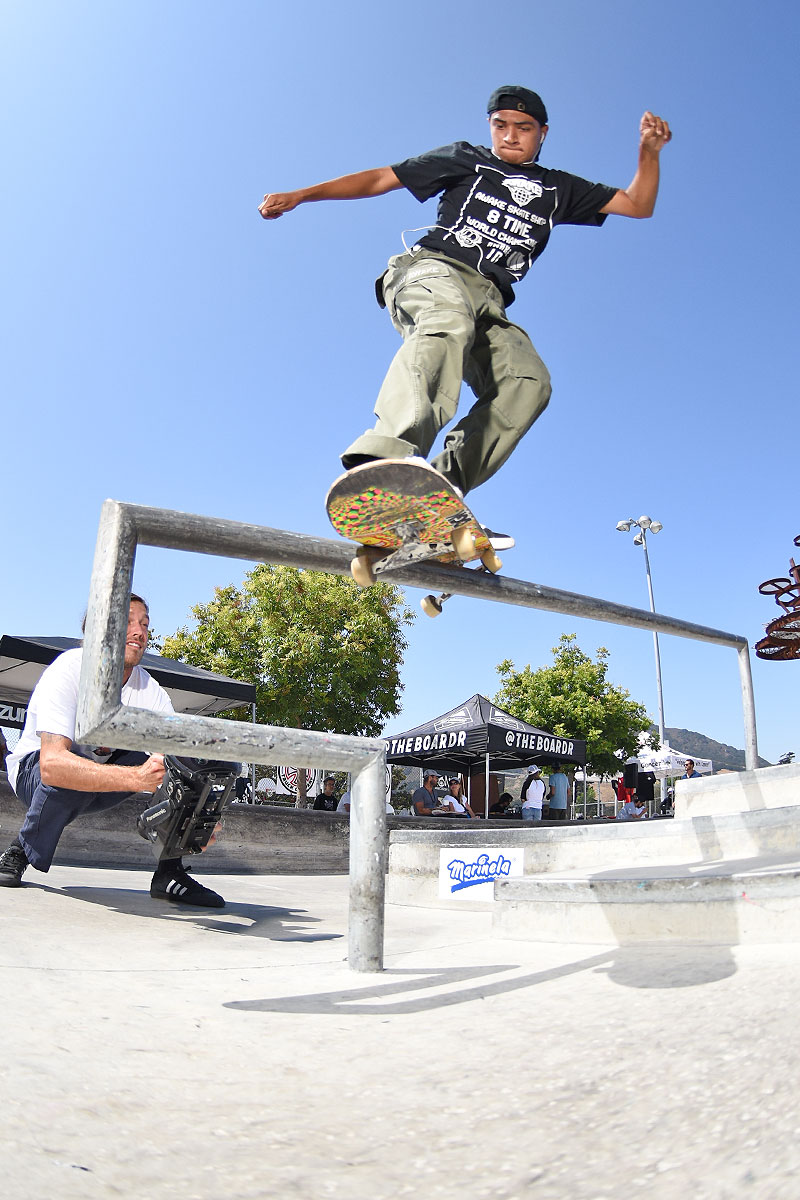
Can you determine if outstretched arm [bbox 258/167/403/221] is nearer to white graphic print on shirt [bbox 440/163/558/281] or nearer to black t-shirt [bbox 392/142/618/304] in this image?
black t-shirt [bbox 392/142/618/304]

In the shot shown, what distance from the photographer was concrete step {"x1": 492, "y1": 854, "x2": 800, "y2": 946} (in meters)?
2.02

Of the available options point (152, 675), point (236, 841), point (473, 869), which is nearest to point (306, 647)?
point (152, 675)

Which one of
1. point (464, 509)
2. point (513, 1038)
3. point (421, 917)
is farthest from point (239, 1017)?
point (421, 917)

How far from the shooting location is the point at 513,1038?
1.32m

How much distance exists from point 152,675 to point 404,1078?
8.46 m

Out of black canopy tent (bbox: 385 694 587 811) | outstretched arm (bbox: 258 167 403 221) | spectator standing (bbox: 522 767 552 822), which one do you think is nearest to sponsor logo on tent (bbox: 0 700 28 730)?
black canopy tent (bbox: 385 694 587 811)

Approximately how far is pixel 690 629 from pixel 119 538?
2630 millimetres

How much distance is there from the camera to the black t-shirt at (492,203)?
113 inches

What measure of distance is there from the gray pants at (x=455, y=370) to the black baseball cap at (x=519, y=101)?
2.55 feet

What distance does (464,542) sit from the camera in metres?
2.27

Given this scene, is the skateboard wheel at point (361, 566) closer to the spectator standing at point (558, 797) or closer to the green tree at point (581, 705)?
the spectator standing at point (558, 797)

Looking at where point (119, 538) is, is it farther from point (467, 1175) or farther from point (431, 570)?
point (467, 1175)

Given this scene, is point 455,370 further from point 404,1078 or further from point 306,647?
point 306,647

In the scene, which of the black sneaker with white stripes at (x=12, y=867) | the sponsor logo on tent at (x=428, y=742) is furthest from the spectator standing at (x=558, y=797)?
the black sneaker with white stripes at (x=12, y=867)
